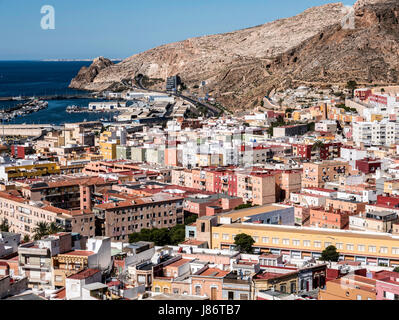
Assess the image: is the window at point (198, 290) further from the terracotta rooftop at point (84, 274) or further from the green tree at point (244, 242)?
the green tree at point (244, 242)

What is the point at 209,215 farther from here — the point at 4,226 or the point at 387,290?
the point at 387,290

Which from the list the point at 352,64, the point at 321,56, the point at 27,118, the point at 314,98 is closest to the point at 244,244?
the point at 314,98

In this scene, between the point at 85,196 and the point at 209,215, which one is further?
the point at 85,196

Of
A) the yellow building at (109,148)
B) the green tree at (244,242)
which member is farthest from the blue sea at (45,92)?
the green tree at (244,242)

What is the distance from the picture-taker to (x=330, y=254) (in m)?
7.50

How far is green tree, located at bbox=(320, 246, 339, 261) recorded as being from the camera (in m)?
7.45

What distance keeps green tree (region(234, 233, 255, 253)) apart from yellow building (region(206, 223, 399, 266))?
0.12 m

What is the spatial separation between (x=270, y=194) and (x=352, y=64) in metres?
18.9

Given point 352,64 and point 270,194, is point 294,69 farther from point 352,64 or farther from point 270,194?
point 270,194

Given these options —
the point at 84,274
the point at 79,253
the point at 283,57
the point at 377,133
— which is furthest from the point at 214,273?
the point at 283,57

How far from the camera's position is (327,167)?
1327 cm

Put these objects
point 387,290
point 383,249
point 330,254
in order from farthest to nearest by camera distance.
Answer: point 383,249
point 330,254
point 387,290

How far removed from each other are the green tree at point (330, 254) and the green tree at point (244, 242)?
2.89ft

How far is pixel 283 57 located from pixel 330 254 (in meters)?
28.6
